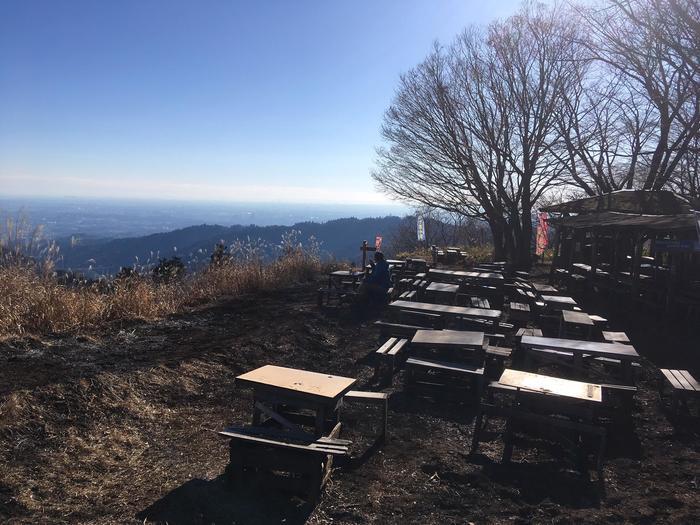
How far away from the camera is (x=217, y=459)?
4066 millimetres

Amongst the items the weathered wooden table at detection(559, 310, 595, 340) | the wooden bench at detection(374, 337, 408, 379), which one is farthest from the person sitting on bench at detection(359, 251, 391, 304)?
the wooden bench at detection(374, 337, 408, 379)

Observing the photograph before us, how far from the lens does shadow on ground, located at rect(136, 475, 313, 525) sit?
3238 mm

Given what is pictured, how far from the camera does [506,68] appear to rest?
18.6 m

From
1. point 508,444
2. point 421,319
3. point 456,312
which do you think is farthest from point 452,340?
point 421,319

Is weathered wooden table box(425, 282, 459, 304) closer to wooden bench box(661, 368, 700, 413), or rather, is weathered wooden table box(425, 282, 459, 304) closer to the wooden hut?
the wooden hut

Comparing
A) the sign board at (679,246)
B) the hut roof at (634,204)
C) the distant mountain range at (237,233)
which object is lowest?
the distant mountain range at (237,233)

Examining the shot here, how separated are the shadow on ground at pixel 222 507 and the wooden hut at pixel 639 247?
681 centimetres

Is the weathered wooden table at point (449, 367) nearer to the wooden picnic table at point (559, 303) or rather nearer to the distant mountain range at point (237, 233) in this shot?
the wooden picnic table at point (559, 303)

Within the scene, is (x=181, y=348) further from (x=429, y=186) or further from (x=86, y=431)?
(x=429, y=186)

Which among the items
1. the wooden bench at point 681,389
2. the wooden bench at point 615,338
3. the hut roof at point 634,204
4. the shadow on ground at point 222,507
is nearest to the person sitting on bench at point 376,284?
the wooden bench at point 615,338

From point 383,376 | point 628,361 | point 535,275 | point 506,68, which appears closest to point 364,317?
point 383,376

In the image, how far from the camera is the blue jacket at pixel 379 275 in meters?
10.5

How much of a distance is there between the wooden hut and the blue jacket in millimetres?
4501

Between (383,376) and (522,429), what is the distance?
2223 mm
